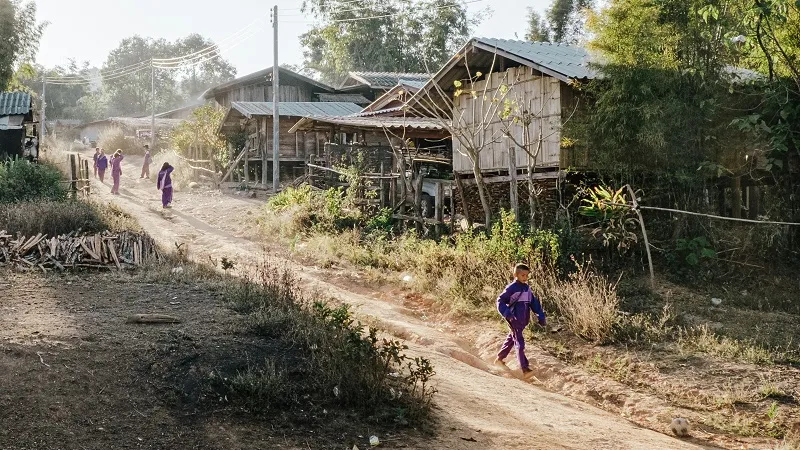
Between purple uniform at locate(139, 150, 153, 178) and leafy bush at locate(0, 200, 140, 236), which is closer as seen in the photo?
leafy bush at locate(0, 200, 140, 236)

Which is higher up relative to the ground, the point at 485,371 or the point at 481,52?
the point at 481,52

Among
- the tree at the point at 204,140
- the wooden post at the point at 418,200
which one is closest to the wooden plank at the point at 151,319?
the wooden post at the point at 418,200

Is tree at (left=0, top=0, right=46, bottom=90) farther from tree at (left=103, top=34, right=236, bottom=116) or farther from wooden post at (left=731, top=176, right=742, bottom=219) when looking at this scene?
tree at (left=103, top=34, right=236, bottom=116)

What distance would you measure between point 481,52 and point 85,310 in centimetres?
955

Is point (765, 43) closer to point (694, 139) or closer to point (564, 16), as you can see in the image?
point (694, 139)

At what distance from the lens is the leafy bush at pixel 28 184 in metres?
14.8

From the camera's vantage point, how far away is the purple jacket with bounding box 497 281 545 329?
26.3 ft

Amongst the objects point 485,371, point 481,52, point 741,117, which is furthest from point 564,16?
point 485,371

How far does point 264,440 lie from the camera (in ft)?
16.8

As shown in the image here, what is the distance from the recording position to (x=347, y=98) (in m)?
34.4

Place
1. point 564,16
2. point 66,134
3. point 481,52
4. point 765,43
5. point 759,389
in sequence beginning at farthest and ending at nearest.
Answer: point 66,134, point 564,16, point 481,52, point 765,43, point 759,389

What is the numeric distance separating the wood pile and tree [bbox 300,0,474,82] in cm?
3159

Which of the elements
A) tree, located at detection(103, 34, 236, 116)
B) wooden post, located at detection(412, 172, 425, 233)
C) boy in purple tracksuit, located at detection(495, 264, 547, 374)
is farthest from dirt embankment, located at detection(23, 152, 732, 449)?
tree, located at detection(103, 34, 236, 116)

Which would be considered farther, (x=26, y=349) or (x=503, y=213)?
(x=503, y=213)
